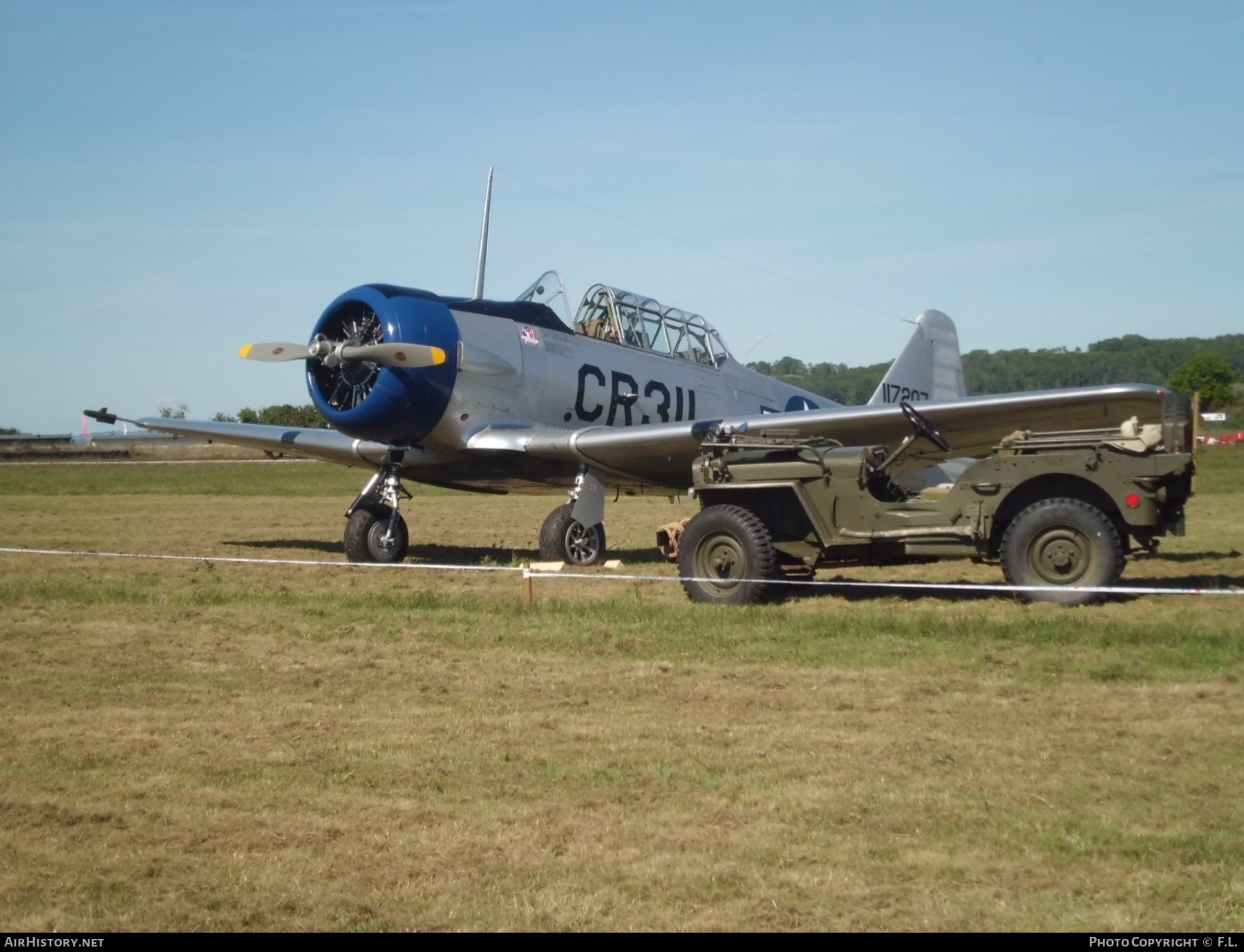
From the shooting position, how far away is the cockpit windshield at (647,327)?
1549 cm

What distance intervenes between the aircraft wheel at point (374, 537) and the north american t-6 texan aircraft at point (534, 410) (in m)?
0.02

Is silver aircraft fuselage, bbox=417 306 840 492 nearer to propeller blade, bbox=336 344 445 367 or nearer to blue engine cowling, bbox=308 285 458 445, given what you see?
blue engine cowling, bbox=308 285 458 445

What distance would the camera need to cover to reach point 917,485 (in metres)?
12.7

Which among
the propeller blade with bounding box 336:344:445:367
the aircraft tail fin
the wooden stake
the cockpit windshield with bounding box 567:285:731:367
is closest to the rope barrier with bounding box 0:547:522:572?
the propeller blade with bounding box 336:344:445:367

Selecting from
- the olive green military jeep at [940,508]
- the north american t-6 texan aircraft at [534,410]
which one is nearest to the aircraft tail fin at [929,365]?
the north american t-6 texan aircraft at [534,410]

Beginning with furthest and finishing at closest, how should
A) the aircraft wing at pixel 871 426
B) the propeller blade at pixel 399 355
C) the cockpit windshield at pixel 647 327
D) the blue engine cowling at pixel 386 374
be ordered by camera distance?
1. the cockpit windshield at pixel 647 327
2. the blue engine cowling at pixel 386 374
3. the propeller blade at pixel 399 355
4. the aircraft wing at pixel 871 426

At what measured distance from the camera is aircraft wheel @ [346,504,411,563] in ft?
46.0

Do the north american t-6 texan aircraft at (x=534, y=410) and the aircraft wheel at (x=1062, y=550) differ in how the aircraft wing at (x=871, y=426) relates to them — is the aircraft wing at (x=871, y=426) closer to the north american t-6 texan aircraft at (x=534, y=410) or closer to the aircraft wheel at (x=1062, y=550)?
the north american t-6 texan aircraft at (x=534, y=410)

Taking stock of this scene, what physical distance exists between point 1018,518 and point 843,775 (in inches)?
183

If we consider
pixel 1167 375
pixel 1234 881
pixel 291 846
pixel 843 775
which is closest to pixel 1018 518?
pixel 843 775

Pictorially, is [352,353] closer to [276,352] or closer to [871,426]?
[276,352]

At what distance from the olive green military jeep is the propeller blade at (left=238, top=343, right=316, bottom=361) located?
17.0ft

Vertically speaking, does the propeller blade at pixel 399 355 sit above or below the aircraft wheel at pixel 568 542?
above

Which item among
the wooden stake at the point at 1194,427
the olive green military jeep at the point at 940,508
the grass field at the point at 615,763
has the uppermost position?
the wooden stake at the point at 1194,427
